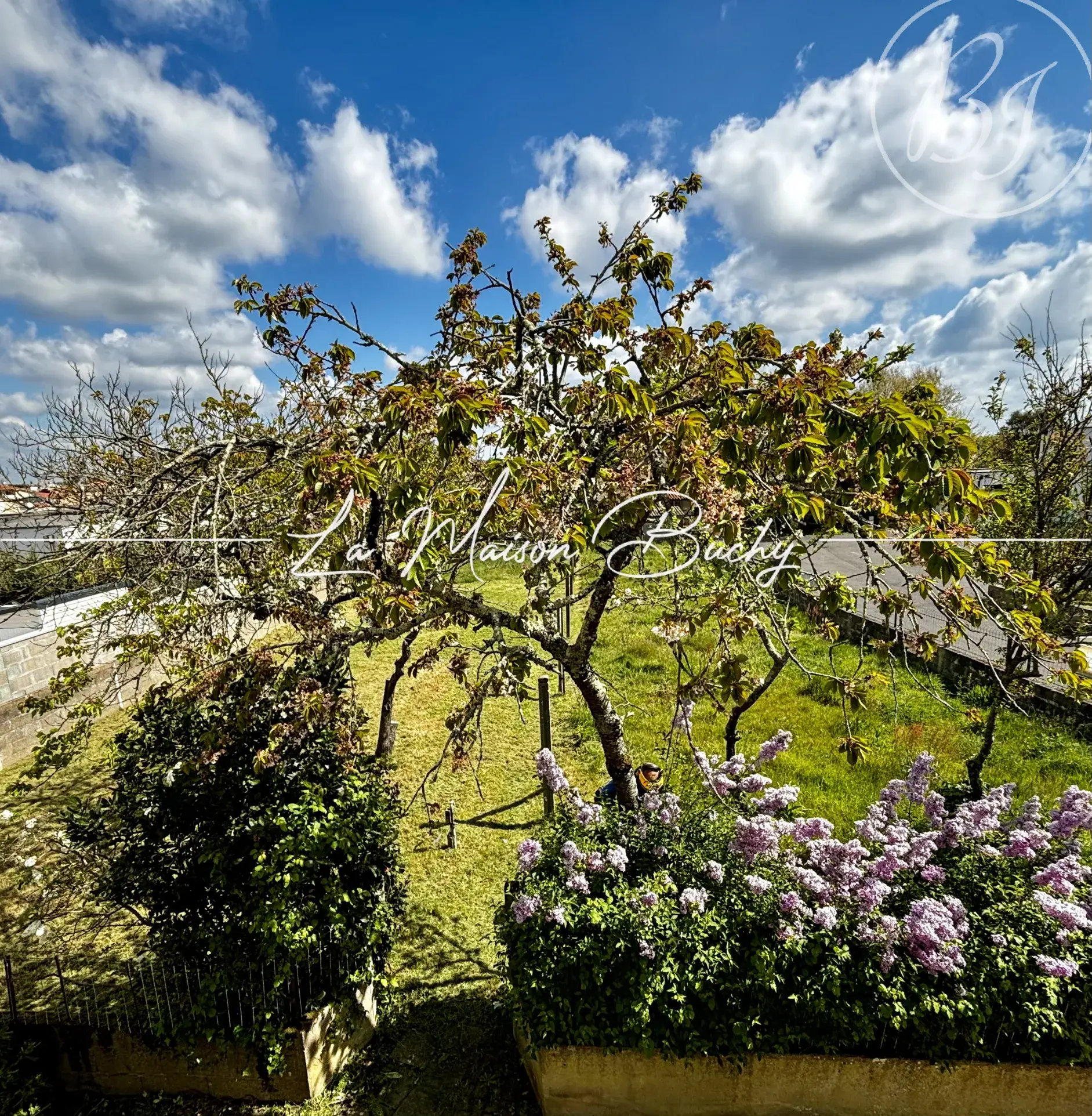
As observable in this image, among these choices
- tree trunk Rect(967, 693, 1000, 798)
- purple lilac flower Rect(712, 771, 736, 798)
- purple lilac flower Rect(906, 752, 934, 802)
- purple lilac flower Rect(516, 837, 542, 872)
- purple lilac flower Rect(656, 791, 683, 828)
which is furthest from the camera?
tree trunk Rect(967, 693, 1000, 798)

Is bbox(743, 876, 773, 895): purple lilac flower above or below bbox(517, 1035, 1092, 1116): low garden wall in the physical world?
above

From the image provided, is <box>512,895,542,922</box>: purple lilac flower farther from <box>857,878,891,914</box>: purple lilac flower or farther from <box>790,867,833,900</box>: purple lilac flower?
<box>857,878,891,914</box>: purple lilac flower

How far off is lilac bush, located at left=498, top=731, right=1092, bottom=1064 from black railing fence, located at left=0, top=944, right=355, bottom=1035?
99cm

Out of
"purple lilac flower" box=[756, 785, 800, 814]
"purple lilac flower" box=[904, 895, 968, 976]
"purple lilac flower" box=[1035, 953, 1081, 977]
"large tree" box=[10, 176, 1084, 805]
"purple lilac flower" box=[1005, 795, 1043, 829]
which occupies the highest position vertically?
"large tree" box=[10, 176, 1084, 805]

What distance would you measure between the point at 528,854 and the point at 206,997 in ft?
5.41

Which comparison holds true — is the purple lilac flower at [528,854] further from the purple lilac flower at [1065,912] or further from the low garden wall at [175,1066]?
the purple lilac flower at [1065,912]

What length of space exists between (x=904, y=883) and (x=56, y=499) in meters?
5.75

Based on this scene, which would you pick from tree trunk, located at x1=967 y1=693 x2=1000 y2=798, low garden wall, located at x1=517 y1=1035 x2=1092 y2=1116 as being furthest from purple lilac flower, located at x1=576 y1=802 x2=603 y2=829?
tree trunk, located at x1=967 y1=693 x2=1000 y2=798

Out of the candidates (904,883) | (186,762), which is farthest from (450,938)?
(904,883)

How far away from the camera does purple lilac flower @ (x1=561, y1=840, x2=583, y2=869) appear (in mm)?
2943

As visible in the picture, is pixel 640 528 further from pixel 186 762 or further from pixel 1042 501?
pixel 1042 501

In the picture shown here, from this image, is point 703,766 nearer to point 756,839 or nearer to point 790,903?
point 756,839

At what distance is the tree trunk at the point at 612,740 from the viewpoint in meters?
3.68

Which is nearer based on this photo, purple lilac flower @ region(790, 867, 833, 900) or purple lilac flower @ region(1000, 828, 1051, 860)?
purple lilac flower @ region(790, 867, 833, 900)
